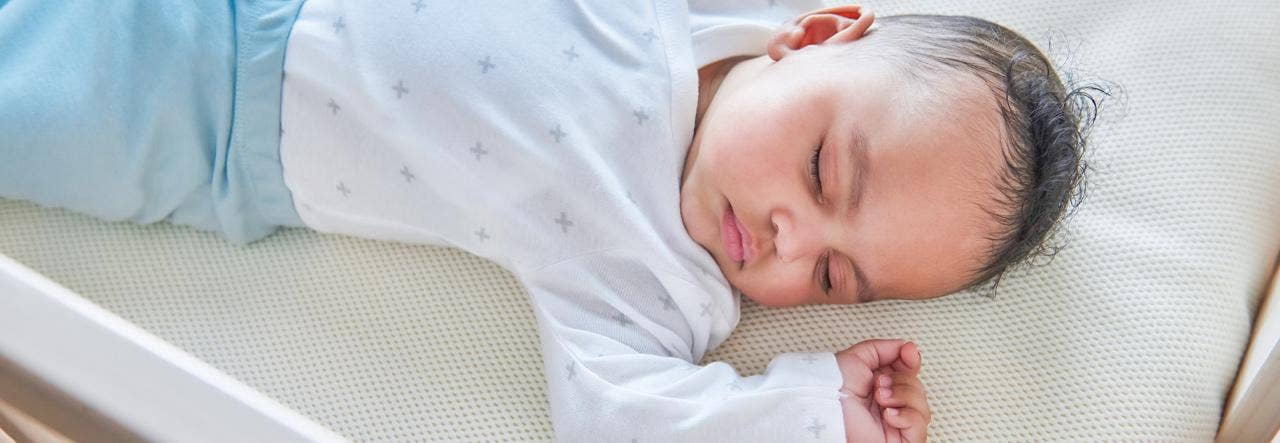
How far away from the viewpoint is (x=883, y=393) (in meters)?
0.93

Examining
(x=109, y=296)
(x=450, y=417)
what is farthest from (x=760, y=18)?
(x=109, y=296)

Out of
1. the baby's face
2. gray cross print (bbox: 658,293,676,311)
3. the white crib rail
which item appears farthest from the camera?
gray cross print (bbox: 658,293,676,311)

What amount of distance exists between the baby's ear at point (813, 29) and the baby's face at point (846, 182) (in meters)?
0.04

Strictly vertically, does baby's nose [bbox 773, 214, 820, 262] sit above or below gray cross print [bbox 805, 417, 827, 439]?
above

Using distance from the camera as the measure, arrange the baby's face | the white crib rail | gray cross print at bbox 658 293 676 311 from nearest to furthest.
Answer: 1. the white crib rail
2. the baby's face
3. gray cross print at bbox 658 293 676 311

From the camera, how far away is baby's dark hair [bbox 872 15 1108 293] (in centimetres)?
89

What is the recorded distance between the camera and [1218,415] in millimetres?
996

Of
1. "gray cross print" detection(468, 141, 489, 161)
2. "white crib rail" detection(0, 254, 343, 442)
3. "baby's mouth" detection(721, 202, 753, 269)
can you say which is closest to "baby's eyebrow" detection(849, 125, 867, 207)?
"baby's mouth" detection(721, 202, 753, 269)

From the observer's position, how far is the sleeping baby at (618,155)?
2.94ft

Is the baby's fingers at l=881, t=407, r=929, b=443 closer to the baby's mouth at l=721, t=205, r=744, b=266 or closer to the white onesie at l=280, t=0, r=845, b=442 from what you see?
the white onesie at l=280, t=0, r=845, b=442

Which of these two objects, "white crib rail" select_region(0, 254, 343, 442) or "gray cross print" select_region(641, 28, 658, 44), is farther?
"gray cross print" select_region(641, 28, 658, 44)

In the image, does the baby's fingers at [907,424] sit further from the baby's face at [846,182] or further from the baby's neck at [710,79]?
the baby's neck at [710,79]

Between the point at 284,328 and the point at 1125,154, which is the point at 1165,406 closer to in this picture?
the point at 1125,154

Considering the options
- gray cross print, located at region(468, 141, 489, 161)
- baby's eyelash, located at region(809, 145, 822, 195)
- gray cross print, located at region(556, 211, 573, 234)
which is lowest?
gray cross print, located at region(556, 211, 573, 234)
